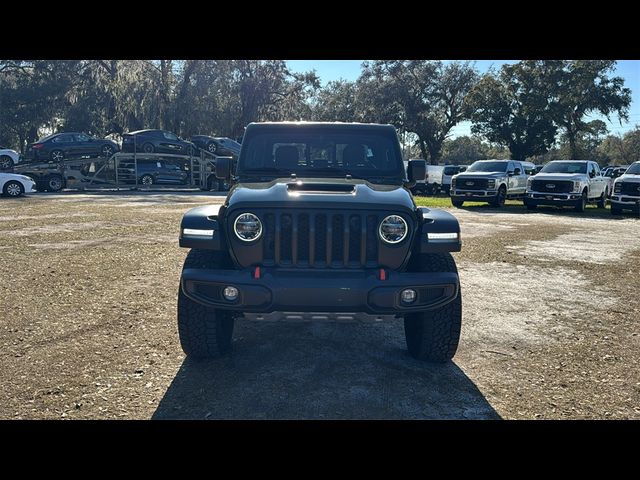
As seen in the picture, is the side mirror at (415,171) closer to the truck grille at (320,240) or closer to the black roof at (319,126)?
the black roof at (319,126)

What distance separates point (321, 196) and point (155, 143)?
955 inches

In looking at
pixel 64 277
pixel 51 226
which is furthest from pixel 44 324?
pixel 51 226

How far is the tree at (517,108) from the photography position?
38.0 m

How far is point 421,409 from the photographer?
3.12 meters

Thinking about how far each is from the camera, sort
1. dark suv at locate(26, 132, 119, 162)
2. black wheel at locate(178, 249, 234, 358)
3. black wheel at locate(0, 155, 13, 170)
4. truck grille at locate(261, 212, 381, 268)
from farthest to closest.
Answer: dark suv at locate(26, 132, 119, 162)
black wheel at locate(0, 155, 13, 170)
black wheel at locate(178, 249, 234, 358)
truck grille at locate(261, 212, 381, 268)

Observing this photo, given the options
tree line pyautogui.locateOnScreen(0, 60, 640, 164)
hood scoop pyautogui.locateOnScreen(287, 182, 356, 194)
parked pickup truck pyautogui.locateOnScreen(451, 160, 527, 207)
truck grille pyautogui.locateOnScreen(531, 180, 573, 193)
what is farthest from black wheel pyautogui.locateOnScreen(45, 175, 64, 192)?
hood scoop pyautogui.locateOnScreen(287, 182, 356, 194)

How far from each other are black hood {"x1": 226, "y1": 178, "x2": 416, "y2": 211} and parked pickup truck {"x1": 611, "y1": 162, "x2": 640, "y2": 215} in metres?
15.3

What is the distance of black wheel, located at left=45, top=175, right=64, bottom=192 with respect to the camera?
23.6 metres

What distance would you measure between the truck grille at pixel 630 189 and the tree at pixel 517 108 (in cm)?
2403

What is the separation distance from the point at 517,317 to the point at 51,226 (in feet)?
34.7

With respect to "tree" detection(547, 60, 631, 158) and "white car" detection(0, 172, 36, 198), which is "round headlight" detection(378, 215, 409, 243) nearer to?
"white car" detection(0, 172, 36, 198)

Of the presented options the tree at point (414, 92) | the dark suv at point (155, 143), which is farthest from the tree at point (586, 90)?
the dark suv at point (155, 143)

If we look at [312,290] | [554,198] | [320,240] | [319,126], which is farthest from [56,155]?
[312,290]
